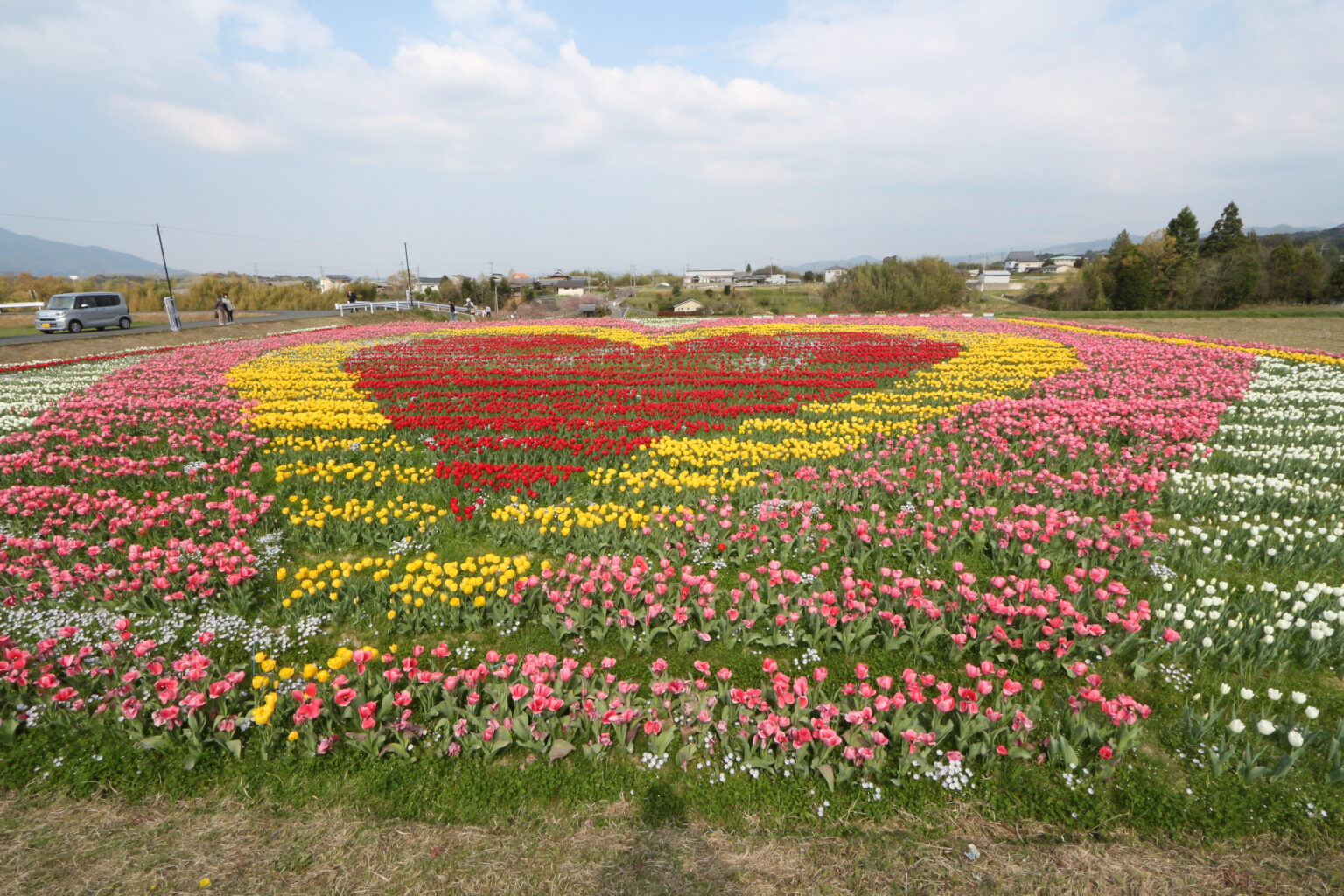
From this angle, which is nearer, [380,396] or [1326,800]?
[1326,800]

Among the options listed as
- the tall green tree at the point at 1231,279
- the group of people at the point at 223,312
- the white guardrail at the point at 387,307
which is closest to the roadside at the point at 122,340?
the group of people at the point at 223,312

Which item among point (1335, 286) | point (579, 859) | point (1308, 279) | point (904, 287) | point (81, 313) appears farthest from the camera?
point (1308, 279)

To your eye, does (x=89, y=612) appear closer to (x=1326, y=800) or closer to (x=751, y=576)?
(x=751, y=576)

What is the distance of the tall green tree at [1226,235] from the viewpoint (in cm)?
6397

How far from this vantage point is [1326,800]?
3418mm

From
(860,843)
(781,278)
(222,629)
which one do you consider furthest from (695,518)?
(781,278)

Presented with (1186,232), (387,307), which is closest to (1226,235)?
(1186,232)

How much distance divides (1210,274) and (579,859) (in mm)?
80010

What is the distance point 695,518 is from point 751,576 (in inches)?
50.5

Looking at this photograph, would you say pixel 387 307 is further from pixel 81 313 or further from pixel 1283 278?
pixel 1283 278

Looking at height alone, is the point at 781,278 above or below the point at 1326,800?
above

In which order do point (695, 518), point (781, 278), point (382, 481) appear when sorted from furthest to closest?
point (781, 278) < point (382, 481) < point (695, 518)

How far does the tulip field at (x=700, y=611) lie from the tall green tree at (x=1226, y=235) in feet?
244

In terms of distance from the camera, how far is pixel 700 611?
5.25 meters
